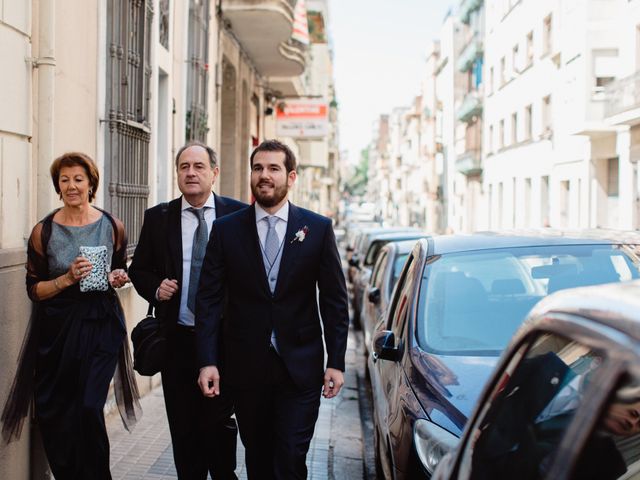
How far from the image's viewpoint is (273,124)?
27562 mm

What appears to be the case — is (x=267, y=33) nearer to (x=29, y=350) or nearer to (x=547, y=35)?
(x=29, y=350)

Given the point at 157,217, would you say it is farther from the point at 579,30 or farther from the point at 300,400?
the point at 579,30

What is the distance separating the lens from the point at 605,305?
5.54 feet

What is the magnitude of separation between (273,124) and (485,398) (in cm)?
2551

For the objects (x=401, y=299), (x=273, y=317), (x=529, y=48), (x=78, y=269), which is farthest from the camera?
(x=529, y=48)

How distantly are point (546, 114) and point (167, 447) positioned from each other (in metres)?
28.9

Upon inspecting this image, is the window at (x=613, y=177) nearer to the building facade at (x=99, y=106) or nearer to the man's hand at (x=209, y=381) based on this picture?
the building facade at (x=99, y=106)

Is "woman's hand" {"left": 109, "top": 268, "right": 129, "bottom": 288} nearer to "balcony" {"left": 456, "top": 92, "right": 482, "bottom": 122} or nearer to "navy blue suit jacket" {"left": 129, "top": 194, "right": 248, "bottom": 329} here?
"navy blue suit jacket" {"left": 129, "top": 194, "right": 248, "bottom": 329}

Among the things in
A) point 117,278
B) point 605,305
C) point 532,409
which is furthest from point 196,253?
point 605,305

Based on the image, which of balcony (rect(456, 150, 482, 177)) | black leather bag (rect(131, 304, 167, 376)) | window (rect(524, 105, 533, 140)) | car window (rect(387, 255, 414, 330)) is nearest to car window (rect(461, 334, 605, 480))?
black leather bag (rect(131, 304, 167, 376))

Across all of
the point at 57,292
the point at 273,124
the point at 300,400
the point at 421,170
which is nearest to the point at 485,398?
the point at 300,400

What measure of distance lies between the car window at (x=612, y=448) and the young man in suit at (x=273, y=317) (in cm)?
270

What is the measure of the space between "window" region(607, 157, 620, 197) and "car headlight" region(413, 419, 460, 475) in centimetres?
2400

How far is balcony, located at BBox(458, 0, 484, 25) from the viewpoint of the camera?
4946 centimetres
